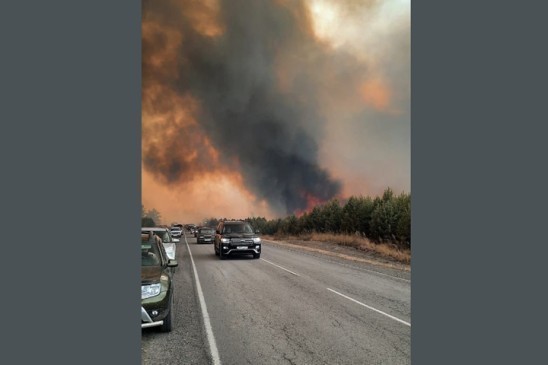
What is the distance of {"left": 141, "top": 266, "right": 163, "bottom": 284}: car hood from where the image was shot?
4889 millimetres

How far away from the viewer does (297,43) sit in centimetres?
543

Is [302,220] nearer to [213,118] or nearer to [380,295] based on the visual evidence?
[380,295]

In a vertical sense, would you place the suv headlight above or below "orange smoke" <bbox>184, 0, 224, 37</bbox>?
below

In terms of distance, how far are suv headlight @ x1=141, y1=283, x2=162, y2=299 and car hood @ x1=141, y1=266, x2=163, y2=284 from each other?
0.06 m

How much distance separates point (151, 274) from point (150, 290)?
39cm

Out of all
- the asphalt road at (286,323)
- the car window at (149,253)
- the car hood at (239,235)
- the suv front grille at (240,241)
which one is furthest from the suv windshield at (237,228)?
the car window at (149,253)

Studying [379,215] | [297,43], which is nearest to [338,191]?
[297,43]

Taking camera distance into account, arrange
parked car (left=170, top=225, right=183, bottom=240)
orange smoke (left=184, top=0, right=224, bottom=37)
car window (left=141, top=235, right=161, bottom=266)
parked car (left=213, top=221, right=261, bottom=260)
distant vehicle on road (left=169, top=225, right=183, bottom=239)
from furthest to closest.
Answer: parked car (left=213, top=221, right=261, bottom=260) → parked car (left=170, top=225, right=183, bottom=240) → distant vehicle on road (left=169, top=225, right=183, bottom=239) → car window (left=141, top=235, right=161, bottom=266) → orange smoke (left=184, top=0, right=224, bottom=37)

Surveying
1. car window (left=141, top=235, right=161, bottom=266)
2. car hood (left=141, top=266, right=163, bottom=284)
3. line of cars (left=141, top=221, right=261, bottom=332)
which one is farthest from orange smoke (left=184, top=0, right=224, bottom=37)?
car hood (left=141, top=266, right=163, bottom=284)

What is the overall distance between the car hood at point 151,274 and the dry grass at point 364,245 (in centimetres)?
987

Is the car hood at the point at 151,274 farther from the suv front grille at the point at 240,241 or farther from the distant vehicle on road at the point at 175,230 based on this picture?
the suv front grille at the point at 240,241

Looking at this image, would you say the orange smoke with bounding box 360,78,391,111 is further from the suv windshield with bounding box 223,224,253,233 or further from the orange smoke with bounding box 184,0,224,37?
the suv windshield with bounding box 223,224,253,233

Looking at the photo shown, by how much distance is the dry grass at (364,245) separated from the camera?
50.2 ft

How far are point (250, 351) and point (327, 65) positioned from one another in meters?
3.61
